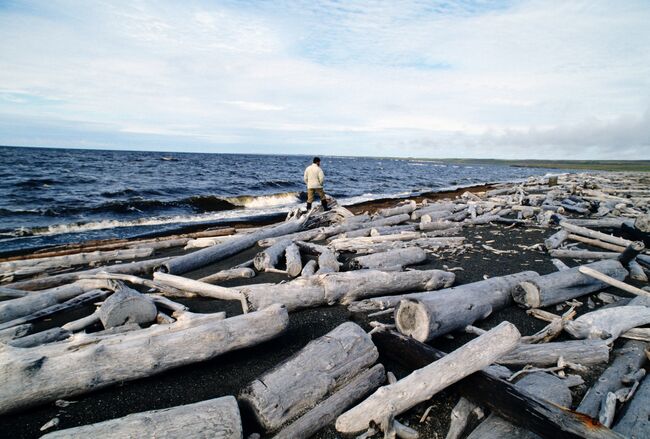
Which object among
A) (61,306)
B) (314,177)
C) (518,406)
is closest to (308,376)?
(518,406)

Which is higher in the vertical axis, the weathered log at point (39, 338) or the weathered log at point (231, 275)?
the weathered log at point (39, 338)

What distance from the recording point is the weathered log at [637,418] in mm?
2537

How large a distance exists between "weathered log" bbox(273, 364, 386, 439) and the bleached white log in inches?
98.2

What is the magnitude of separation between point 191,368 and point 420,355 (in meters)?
2.54

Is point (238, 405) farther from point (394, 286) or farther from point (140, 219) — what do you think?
point (140, 219)

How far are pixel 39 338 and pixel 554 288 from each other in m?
7.14

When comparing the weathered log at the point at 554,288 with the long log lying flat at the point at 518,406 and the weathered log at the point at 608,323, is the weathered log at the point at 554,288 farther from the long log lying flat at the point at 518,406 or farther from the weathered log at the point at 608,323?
the long log lying flat at the point at 518,406

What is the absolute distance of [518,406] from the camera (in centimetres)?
257

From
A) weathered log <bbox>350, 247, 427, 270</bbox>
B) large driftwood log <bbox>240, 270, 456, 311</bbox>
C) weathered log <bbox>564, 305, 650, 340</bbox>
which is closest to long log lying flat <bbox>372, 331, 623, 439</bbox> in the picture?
large driftwood log <bbox>240, 270, 456, 311</bbox>

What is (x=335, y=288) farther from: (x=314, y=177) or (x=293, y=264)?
(x=314, y=177)

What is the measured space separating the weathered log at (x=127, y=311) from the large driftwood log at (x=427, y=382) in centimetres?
307

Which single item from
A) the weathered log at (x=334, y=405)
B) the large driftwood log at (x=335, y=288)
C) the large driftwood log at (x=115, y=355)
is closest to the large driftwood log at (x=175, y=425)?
the weathered log at (x=334, y=405)

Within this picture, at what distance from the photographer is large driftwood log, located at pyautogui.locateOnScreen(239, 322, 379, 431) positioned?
2865mm

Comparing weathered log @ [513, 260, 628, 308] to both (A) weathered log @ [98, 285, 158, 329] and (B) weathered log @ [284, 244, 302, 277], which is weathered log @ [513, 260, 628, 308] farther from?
(A) weathered log @ [98, 285, 158, 329]
